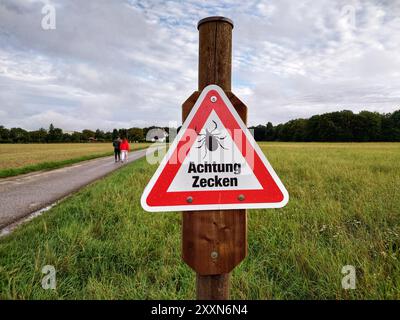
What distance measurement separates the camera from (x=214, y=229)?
Answer: 1249mm

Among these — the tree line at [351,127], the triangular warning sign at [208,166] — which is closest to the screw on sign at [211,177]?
the triangular warning sign at [208,166]

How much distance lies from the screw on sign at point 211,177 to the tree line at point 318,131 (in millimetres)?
66974

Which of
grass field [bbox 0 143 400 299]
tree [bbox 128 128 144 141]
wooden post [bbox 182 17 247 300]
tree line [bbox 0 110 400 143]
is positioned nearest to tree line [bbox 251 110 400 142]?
tree line [bbox 0 110 400 143]

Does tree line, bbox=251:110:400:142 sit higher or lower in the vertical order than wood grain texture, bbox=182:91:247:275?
higher

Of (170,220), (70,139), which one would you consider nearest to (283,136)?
(70,139)

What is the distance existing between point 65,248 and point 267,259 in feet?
8.12

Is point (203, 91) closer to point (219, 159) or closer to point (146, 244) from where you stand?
point (219, 159)

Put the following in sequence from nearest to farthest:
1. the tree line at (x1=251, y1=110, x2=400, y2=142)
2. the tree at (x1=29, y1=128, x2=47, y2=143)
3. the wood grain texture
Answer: the wood grain texture < the tree line at (x1=251, y1=110, x2=400, y2=142) < the tree at (x1=29, y1=128, x2=47, y2=143)

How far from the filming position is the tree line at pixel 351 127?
254 feet

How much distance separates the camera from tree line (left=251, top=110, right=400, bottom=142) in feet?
254

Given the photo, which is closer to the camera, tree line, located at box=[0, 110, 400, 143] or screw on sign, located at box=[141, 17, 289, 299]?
screw on sign, located at box=[141, 17, 289, 299]

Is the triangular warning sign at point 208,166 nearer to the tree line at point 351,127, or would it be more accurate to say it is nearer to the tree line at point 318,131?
the tree line at point 318,131

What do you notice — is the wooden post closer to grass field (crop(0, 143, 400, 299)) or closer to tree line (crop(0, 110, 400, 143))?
grass field (crop(0, 143, 400, 299))

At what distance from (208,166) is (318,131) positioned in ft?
307
